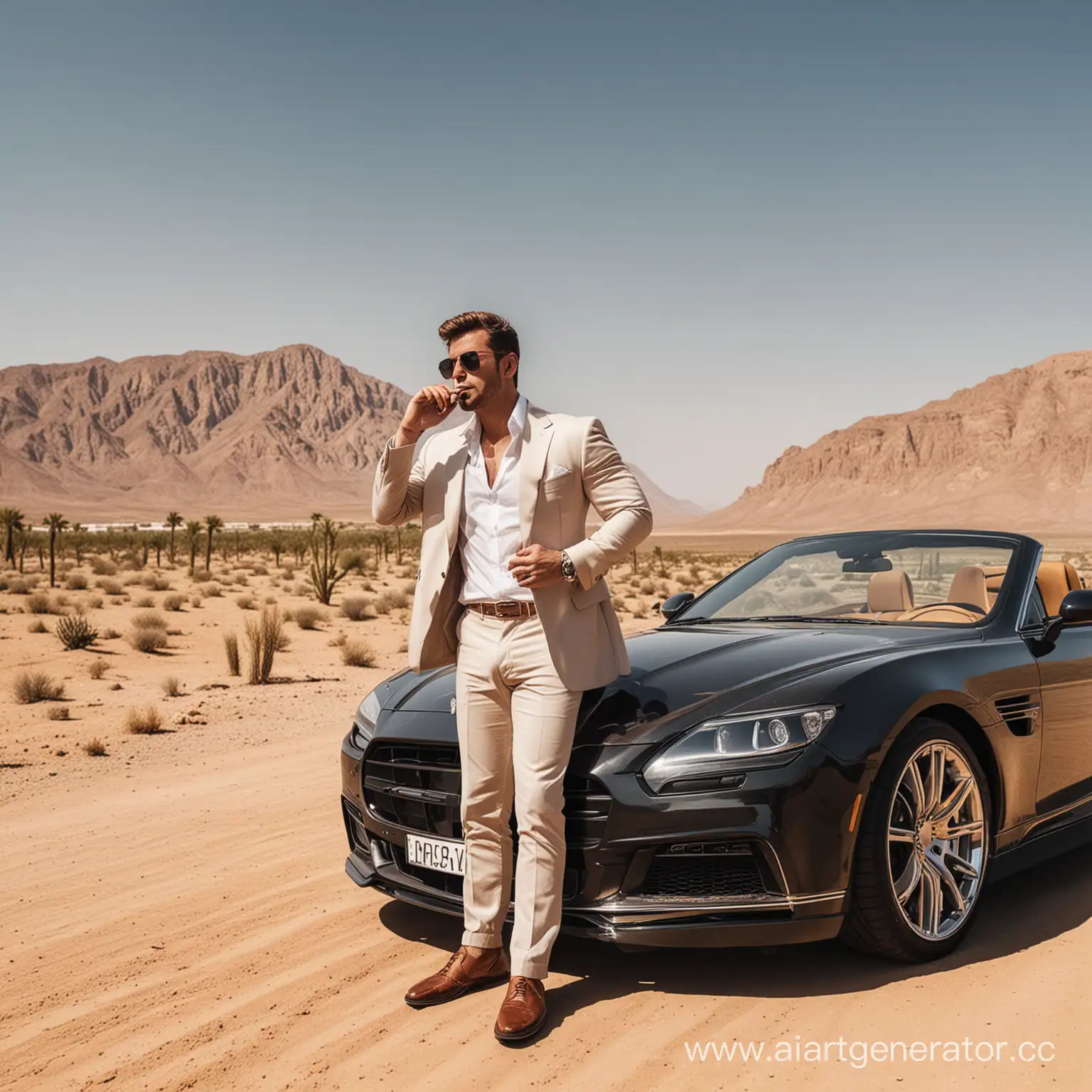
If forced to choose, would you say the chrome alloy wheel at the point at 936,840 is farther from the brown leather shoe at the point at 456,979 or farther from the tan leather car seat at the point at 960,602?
the brown leather shoe at the point at 456,979

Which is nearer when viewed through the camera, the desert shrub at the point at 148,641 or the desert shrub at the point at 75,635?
the desert shrub at the point at 75,635

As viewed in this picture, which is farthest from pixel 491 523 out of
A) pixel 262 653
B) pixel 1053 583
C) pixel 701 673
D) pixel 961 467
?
pixel 961 467

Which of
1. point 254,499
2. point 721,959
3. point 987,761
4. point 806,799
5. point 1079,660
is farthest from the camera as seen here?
point 254,499

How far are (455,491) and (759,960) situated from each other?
2.02 m

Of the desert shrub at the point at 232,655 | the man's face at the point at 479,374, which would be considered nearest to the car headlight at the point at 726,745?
the man's face at the point at 479,374

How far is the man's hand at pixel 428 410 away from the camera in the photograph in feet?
12.5

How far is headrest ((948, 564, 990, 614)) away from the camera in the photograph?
17.4ft

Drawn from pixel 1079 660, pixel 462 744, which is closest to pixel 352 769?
pixel 462 744

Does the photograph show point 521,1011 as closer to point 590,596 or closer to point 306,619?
point 590,596

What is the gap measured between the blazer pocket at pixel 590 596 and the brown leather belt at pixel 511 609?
5.7 inches

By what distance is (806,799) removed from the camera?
139 inches

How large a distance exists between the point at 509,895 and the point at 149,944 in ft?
5.61

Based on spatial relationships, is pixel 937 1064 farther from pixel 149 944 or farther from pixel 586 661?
pixel 149 944

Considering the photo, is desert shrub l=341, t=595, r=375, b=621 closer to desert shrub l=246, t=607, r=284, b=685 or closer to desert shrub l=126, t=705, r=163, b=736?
desert shrub l=246, t=607, r=284, b=685
